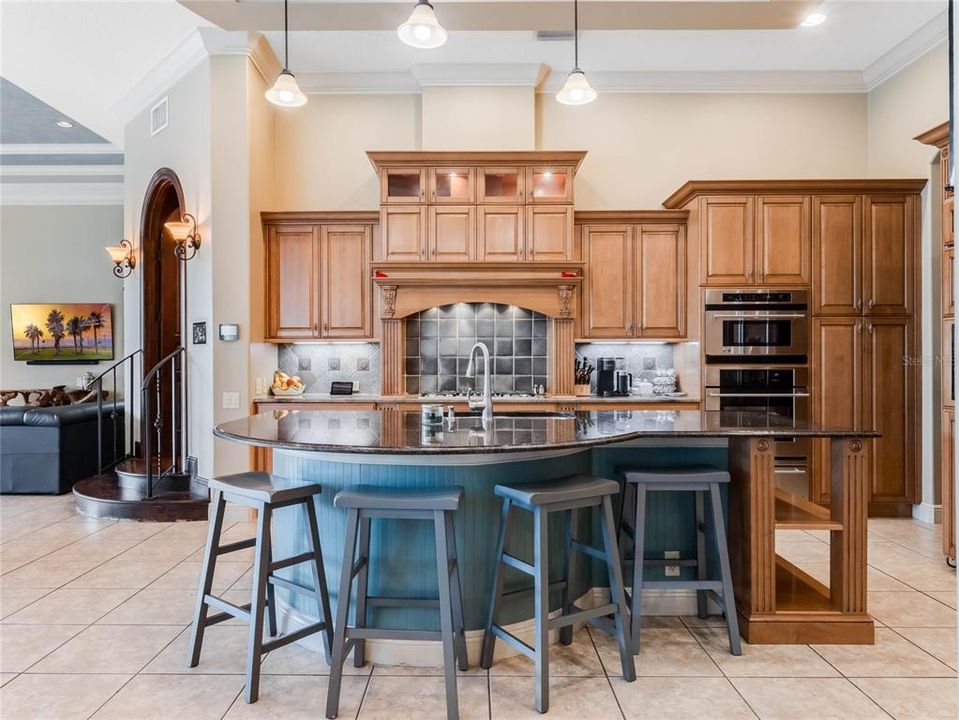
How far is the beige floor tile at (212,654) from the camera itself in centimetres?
257

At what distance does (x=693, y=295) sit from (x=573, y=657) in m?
3.42

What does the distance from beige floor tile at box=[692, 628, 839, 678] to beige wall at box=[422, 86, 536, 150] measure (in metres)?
4.36

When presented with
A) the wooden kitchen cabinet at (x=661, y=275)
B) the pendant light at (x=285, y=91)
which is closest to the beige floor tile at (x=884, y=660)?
the wooden kitchen cabinet at (x=661, y=275)

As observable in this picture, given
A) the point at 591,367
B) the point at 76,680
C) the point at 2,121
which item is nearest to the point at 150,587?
the point at 76,680

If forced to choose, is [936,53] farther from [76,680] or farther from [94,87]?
[94,87]

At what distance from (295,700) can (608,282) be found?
411cm

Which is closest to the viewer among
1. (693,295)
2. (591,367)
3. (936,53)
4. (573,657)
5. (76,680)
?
(76,680)

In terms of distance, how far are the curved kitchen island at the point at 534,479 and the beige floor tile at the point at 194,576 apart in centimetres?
83

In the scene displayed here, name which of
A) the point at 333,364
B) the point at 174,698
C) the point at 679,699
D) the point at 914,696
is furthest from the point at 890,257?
the point at 174,698

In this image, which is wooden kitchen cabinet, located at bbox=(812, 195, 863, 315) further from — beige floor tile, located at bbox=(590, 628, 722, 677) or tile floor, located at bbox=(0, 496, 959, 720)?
beige floor tile, located at bbox=(590, 628, 722, 677)


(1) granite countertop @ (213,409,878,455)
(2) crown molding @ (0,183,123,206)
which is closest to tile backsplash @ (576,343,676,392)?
(1) granite countertop @ (213,409,878,455)

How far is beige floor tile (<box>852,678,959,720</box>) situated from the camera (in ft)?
7.42

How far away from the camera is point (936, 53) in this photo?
15.7 feet

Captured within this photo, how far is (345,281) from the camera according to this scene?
5418 mm
